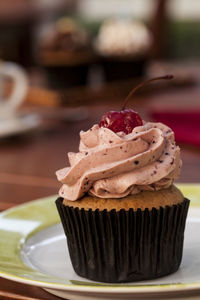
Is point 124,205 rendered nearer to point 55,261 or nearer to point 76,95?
point 55,261

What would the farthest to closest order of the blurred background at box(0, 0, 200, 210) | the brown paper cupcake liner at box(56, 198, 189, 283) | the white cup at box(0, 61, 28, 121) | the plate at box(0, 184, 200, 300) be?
the white cup at box(0, 61, 28, 121)
the blurred background at box(0, 0, 200, 210)
the brown paper cupcake liner at box(56, 198, 189, 283)
the plate at box(0, 184, 200, 300)

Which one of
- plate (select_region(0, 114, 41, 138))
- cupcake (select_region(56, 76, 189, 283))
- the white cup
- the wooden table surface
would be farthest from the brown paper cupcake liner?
the white cup

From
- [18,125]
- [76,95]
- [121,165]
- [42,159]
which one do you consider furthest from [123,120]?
[76,95]

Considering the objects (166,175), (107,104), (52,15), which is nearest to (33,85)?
(107,104)

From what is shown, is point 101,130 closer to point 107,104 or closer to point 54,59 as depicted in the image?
point 107,104

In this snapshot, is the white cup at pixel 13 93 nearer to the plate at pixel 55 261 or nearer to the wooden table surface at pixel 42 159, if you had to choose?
the wooden table surface at pixel 42 159

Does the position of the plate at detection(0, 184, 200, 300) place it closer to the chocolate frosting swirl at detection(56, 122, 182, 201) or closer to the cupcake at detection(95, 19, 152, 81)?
the chocolate frosting swirl at detection(56, 122, 182, 201)
